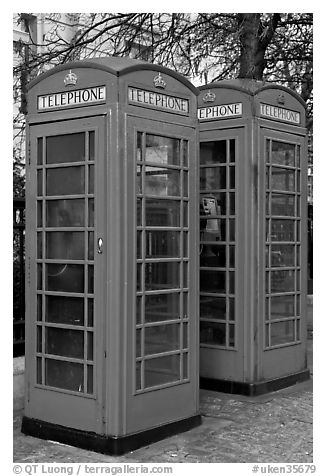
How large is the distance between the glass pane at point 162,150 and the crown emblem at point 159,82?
0.38m

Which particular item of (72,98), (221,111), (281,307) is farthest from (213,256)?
(72,98)

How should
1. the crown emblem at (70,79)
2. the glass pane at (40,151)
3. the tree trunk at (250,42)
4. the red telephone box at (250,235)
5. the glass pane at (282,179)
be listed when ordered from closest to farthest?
1. the crown emblem at (70,79)
2. the glass pane at (40,151)
3. the red telephone box at (250,235)
4. the glass pane at (282,179)
5. the tree trunk at (250,42)

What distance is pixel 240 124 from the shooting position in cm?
614

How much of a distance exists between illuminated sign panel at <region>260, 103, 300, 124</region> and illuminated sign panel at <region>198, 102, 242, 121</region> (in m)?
0.23

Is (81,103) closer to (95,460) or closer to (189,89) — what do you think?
(189,89)

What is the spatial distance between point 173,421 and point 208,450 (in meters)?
0.37

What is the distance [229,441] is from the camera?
4.84 m

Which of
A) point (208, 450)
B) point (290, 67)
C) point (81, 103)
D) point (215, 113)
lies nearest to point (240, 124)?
point (215, 113)

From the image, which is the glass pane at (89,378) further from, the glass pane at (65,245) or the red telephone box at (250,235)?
the red telephone box at (250,235)

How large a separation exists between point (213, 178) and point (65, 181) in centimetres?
208

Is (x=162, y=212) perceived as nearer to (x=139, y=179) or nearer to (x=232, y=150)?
(x=139, y=179)

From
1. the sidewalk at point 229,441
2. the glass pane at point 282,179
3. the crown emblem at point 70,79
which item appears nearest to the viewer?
the sidewalk at point 229,441

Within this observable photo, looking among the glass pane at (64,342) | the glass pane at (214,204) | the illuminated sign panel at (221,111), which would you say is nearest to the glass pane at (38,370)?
the glass pane at (64,342)

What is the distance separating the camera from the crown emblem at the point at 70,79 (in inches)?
184
